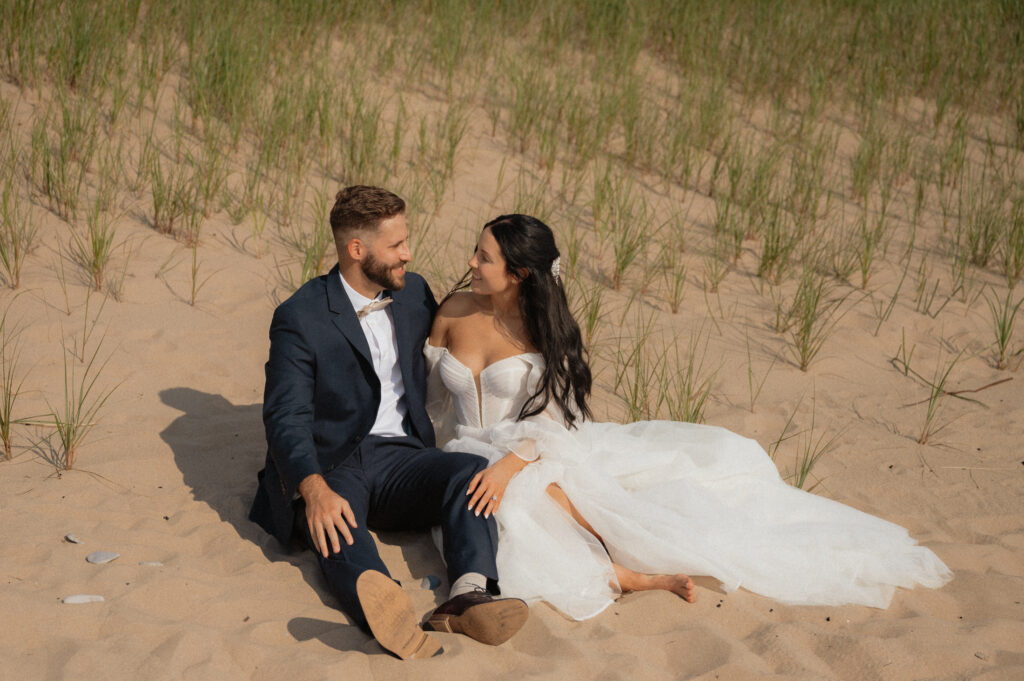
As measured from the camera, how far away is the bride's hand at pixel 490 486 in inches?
123

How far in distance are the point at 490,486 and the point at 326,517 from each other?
1.77 feet

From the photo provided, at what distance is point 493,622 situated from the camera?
271cm

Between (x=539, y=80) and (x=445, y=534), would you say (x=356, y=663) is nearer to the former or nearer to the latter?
(x=445, y=534)

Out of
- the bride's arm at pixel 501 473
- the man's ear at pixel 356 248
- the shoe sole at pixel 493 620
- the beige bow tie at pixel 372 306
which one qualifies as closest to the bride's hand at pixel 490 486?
the bride's arm at pixel 501 473

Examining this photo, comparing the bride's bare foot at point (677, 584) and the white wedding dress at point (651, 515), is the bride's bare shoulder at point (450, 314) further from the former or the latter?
the bride's bare foot at point (677, 584)

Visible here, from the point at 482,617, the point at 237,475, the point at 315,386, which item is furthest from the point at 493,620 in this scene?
the point at 237,475

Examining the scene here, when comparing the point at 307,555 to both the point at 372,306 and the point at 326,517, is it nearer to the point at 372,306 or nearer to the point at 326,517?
the point at 326,517

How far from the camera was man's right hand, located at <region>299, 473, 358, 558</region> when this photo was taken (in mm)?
2941

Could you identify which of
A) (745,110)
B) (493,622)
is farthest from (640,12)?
→ (493,622)

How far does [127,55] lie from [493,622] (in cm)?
555

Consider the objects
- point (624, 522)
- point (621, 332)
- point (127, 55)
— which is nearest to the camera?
point (624, 522)

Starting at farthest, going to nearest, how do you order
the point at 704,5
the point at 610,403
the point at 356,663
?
1. the point at 704,5
2. the point at 610,403
3. the point at 356,663

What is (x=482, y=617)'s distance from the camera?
2703 millimetres

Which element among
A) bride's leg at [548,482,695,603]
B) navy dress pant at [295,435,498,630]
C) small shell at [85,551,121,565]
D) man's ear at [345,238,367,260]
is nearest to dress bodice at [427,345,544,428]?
navy dress pant at [295,435,498,630]
